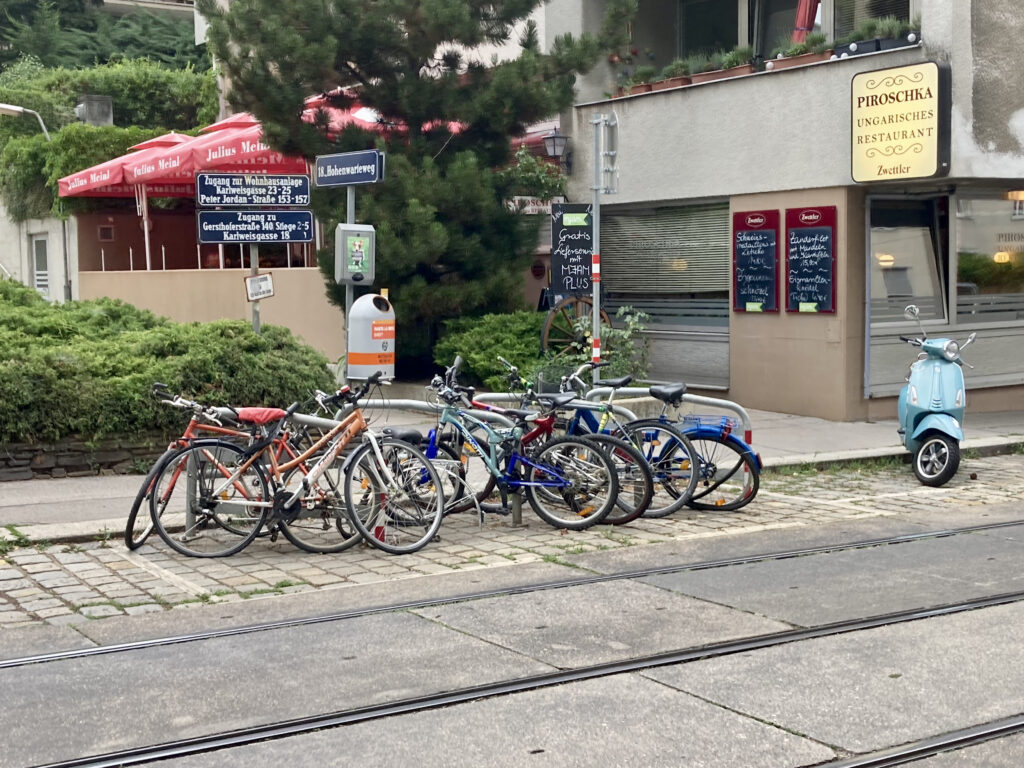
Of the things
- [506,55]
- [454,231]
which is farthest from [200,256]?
[454,231]

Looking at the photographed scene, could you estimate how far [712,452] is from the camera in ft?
32.0

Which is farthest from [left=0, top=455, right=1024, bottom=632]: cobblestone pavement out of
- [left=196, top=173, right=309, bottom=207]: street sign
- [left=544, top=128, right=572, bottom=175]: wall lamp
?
[left=544, top=128, right=572, bottom=175]: wall lamp

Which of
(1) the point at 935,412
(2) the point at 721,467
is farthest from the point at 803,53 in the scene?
(2) the point at 721,467

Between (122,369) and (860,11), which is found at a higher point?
(860,11)

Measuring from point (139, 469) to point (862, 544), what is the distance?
5.86m

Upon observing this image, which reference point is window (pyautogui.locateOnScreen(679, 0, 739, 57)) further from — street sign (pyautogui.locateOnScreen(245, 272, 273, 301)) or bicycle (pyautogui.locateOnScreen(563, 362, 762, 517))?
bicycle (pyautogui.locateOnScreen(563, 362, 762, 517))

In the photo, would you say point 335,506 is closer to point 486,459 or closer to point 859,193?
point 486,459

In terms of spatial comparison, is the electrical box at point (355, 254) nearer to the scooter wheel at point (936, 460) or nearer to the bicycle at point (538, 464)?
the bicycle at point (538, 464)

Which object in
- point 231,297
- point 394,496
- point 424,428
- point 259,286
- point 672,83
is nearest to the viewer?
point 394,496

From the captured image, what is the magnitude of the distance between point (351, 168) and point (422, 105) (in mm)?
4337

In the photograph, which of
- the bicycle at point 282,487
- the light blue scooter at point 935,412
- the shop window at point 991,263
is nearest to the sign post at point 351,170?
the bicycle at point 282,487

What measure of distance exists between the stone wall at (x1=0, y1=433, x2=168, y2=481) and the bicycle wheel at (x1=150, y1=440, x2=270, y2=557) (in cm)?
Answer: 285

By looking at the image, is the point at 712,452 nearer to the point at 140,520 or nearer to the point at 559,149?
the point at 140,520

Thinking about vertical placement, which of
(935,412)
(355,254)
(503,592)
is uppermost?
(355,254)
